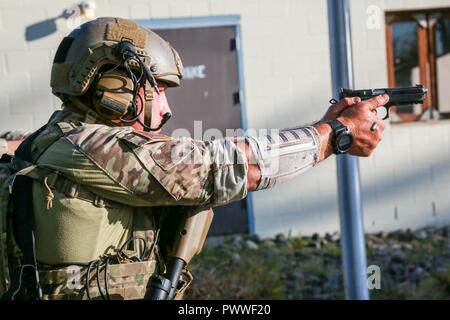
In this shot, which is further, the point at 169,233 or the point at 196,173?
the point at 169,233

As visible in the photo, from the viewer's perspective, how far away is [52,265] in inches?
102

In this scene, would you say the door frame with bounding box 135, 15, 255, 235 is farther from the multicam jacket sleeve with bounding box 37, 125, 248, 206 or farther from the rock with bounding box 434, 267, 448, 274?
the multicam jacket sleeve with bounding box 37, 125, 248, 206

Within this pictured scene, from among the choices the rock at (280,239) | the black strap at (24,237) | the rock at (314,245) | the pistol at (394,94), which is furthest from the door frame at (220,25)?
the black strap at (24,237)

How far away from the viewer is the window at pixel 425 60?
7645mm

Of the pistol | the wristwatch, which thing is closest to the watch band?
the wristwatch

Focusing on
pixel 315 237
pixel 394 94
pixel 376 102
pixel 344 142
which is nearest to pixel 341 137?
pixel 344 142

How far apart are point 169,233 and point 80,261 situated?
1.18 ft

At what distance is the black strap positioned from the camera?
2518mm

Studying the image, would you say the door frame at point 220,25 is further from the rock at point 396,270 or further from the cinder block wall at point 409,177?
the rock at point 396,270

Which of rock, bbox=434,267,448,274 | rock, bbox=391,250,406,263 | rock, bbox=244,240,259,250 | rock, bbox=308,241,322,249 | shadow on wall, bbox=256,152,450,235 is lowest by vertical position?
rock, bbox=434,267,448,274

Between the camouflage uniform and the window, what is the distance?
5504mm

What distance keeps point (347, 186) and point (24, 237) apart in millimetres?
2409
